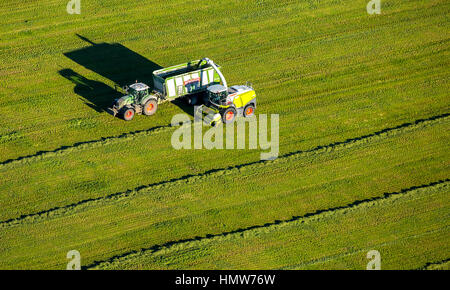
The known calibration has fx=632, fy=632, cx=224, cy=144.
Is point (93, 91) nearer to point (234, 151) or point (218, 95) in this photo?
point (218, 95)

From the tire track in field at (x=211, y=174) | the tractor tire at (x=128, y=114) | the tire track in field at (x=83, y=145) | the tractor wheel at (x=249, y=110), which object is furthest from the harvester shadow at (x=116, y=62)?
the tractor wheel at (x=249, y=110)

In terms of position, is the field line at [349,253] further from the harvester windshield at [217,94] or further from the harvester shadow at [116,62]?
the harvester shadow at [116,62]

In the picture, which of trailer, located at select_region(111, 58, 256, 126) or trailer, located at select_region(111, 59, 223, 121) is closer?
trailer, located at select_region(111, 58, 256, 126)

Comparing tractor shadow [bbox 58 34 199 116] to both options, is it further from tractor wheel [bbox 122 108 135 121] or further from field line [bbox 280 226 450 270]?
field line [bbox 280 226 450 270]

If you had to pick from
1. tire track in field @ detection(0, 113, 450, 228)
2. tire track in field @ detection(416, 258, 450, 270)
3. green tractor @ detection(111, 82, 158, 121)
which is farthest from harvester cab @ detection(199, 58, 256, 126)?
tire track in field @ detection(416, 258, 450, 270)

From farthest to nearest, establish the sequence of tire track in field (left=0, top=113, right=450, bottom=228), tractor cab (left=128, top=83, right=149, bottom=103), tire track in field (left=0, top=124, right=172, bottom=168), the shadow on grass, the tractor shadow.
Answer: the shadow on grass
the tractor shadow
tractor cab (left=128, top=83, right=149, bottom=103)
tire track in field (left=0, top=124, right=172, bottom=168)
tire track in field (left=0, top=113, right=450, bottom=228)
